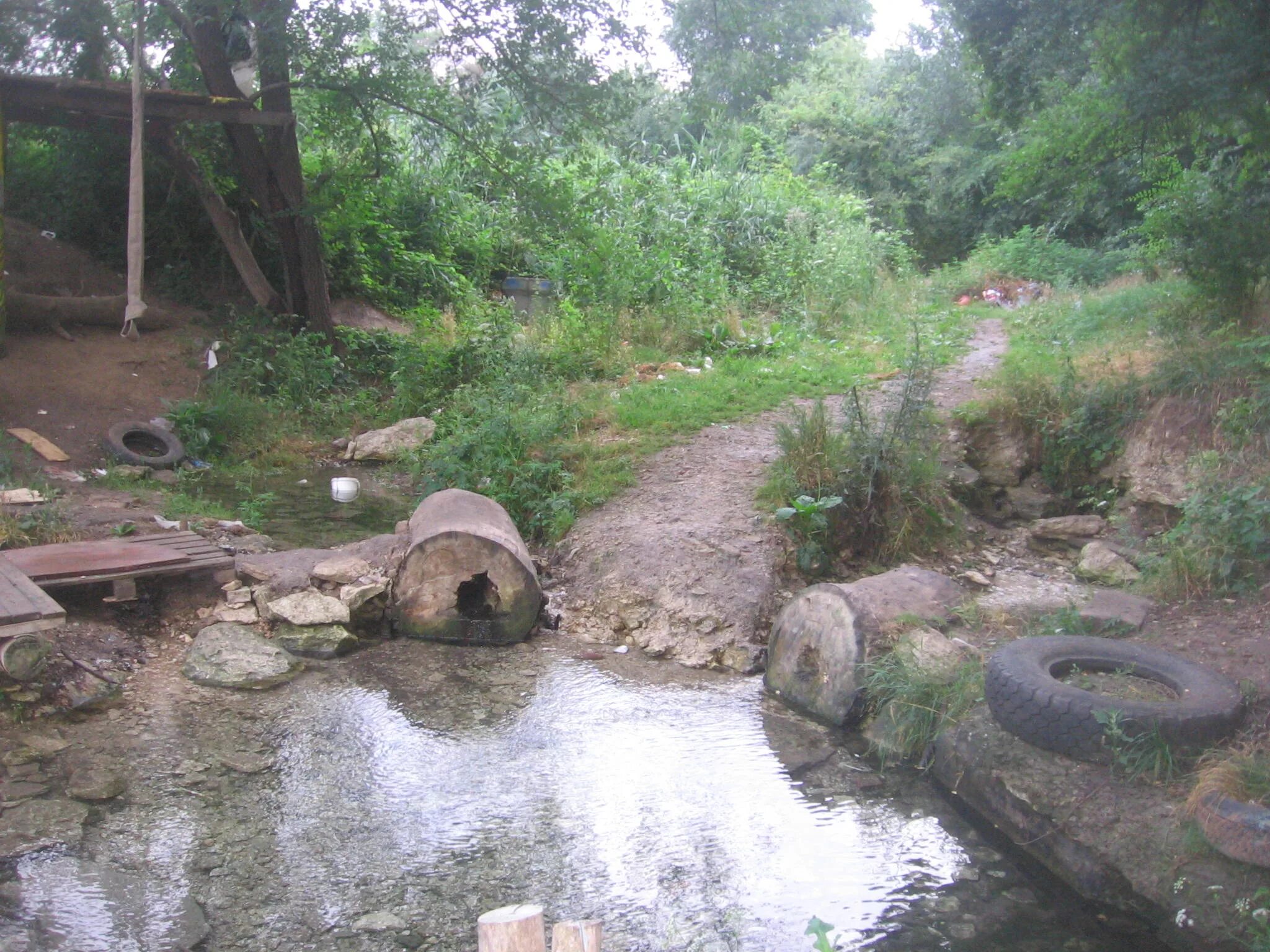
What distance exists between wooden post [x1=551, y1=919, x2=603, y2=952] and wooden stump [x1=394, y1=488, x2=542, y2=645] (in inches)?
168

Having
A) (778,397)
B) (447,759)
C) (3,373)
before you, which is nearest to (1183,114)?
(778,397)

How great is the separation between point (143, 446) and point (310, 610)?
5.15 meters

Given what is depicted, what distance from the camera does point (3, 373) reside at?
10.8m

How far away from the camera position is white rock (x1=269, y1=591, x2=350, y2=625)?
641 cm

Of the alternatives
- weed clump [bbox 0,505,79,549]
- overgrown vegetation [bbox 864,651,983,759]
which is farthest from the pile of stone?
overgrown vegetation [bbox 864,651,983,759]

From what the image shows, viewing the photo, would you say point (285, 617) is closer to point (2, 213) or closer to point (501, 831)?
point (501, 831)

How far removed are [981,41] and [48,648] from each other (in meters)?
7.64

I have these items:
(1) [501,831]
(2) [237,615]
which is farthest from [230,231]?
(1) [501,831]

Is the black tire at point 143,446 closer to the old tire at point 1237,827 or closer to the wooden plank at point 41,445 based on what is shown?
the wooden plank at point 41,445

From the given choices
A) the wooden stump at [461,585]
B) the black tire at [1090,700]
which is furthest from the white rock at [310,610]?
the black tire at [1090,700]

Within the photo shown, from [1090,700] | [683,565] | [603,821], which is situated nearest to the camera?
[1090,700]

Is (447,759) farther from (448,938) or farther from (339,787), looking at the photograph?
(448,938)

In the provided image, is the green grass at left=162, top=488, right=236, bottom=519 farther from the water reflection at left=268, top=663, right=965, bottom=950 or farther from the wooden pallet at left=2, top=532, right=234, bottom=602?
the water reflection at left=268, top=663, right=965, bottom=950

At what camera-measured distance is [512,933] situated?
2.34 meters
